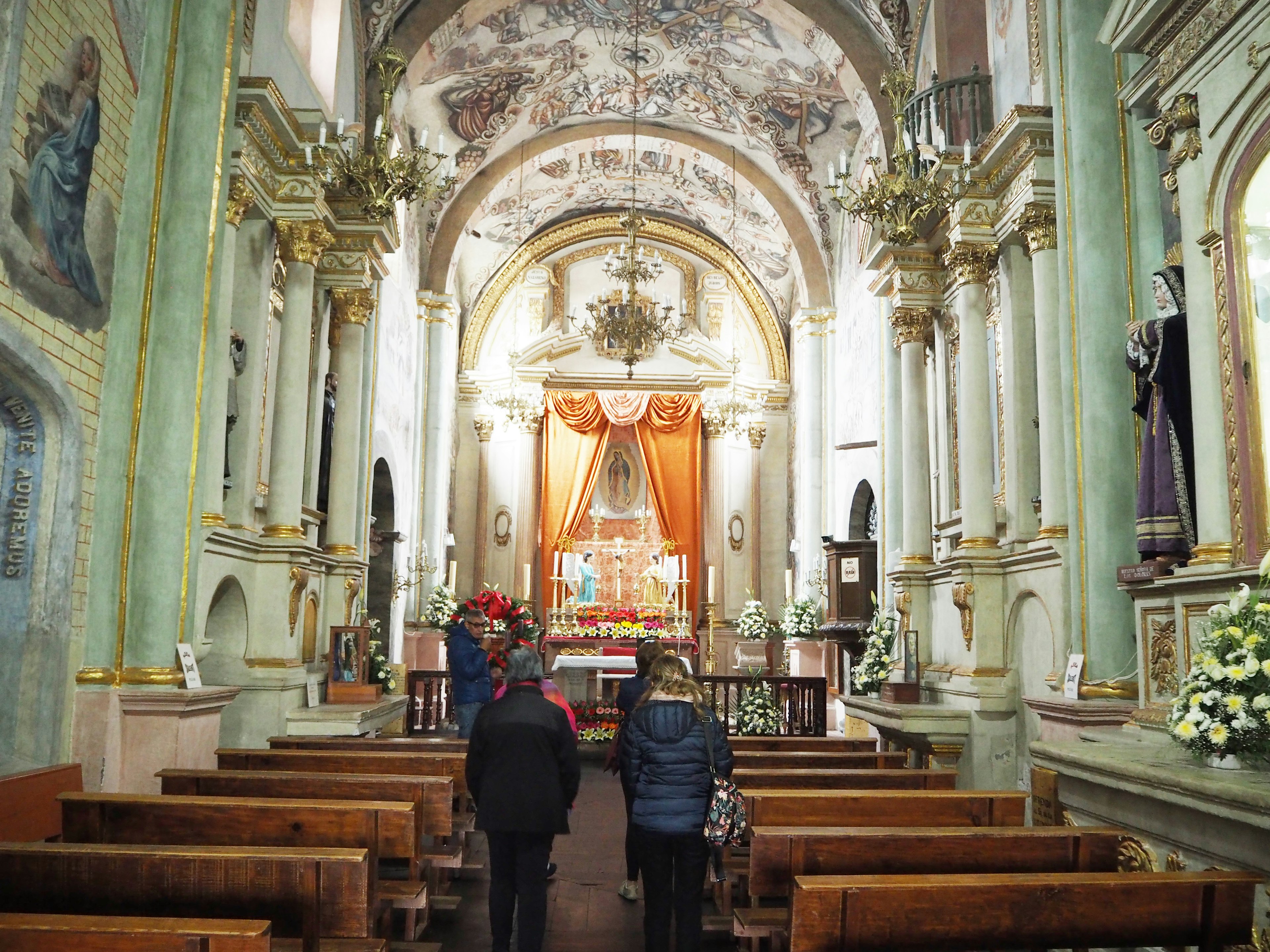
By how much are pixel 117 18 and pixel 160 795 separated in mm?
5110

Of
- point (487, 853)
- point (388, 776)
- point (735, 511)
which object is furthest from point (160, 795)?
point (735, 511)

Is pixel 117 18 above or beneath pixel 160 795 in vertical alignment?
above

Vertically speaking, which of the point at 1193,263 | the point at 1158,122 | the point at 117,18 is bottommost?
the point at 1193,263

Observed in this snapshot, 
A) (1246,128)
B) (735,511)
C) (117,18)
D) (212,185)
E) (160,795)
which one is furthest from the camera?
(735,511)

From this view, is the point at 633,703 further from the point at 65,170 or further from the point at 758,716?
the point at 758,716

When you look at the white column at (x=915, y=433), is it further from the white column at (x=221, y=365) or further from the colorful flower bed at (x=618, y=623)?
the colorful flower bed at (x=618, y=623)

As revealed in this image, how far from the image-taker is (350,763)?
6.95 m

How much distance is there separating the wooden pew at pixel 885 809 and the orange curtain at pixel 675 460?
49.9ft

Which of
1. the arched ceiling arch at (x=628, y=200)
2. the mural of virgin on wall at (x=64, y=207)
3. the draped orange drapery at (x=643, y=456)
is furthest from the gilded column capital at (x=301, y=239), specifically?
the draped orange drapery at (x=643, y=456)

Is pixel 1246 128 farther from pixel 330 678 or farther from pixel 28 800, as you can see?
pixel 330 678

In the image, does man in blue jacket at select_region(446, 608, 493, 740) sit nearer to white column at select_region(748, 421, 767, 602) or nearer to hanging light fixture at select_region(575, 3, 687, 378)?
hanging light fixture at select_region(575, 3, 687, 378)

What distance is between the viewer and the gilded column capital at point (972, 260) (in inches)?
382

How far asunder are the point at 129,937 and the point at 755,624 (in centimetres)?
1560

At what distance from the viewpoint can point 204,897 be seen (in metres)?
3.84
